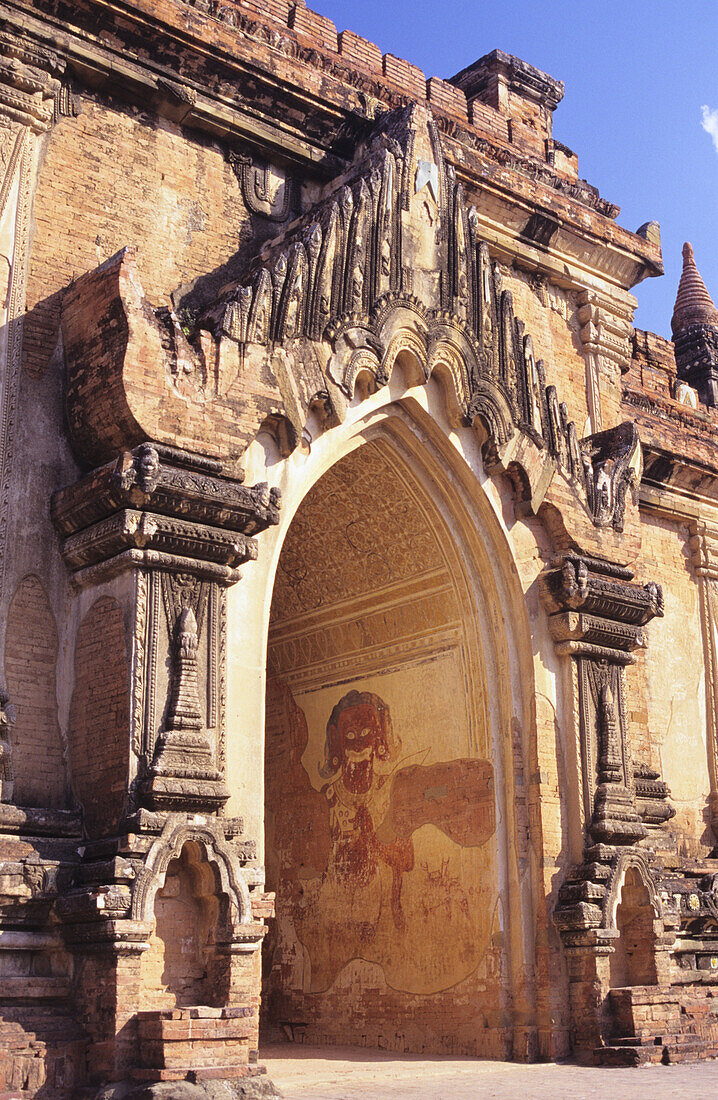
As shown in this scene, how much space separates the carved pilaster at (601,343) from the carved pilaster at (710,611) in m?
2.26

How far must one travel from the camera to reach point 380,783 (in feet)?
42.2

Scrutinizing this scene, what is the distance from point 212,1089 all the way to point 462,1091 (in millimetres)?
2015

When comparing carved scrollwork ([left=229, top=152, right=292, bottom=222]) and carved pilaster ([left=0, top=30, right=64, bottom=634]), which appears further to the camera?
carved scrollwork ([left=229, top=152, right=292, bottom=222])

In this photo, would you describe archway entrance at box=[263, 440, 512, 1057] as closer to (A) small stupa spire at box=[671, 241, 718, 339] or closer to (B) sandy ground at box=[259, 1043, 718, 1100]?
(B) sandy ground at box=[259, 1043, 718, 1100]

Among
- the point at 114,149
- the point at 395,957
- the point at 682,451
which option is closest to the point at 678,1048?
the point at 395,957

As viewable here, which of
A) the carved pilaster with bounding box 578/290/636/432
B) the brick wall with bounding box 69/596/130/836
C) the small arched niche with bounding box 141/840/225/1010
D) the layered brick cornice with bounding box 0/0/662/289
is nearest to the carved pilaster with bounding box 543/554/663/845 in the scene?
the carved pilaster with bounding box 578/290/636/432

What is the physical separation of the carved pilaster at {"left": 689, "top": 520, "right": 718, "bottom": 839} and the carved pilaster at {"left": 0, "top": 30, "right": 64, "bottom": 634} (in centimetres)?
949

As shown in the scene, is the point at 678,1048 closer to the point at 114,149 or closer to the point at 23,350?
the point at 23,350

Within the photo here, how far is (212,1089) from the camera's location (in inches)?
309

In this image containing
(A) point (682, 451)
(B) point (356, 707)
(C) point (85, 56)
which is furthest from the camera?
(A) point (682, 451)

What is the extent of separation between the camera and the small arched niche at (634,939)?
38.1 ft

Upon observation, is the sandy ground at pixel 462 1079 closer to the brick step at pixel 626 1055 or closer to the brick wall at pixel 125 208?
the brick step at pixel 626 1055

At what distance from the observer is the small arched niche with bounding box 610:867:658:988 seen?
457 inches

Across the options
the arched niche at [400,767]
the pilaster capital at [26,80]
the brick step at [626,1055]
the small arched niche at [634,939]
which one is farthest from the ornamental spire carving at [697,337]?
the pilaster capital at [26,80]
